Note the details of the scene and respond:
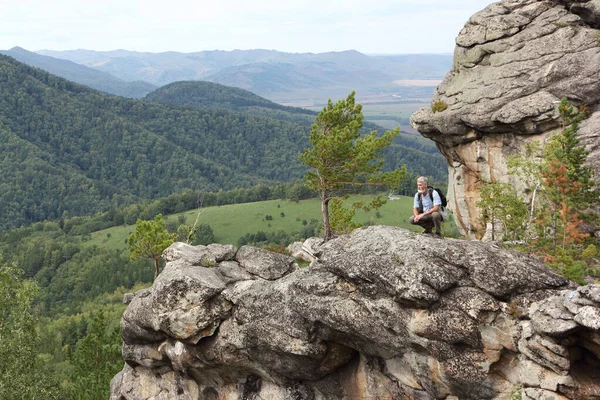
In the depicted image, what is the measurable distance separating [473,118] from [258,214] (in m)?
147

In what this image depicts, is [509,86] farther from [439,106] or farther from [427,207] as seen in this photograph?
[427,207]

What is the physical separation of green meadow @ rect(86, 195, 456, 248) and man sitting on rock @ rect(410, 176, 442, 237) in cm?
12295

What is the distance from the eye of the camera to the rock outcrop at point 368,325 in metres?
16.2

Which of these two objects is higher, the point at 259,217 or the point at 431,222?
the point at 431,222

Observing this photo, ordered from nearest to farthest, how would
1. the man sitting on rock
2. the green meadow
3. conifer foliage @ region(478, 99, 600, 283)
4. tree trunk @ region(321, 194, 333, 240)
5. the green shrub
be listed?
the man sitting on rock < conifer foliage @ region(478, 99, 600, 283) < the green shrub < tree trunk @ region(321, 194, 333, 240) < the green meadow

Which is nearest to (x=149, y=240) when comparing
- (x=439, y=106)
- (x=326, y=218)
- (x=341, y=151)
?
(x=326, y=218)

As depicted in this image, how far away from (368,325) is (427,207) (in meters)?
6.21

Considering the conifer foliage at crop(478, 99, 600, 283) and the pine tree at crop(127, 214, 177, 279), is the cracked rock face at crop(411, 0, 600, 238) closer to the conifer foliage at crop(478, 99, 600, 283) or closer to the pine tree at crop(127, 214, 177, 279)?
Result: the conifer foliage at crop(478, 99, 600, 283)

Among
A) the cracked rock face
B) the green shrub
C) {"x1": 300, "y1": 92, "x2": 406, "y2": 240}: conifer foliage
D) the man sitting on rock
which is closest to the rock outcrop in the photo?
the man sitting on rock

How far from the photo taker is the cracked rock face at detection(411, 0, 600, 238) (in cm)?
3164

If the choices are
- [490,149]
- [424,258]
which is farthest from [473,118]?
[424,258]

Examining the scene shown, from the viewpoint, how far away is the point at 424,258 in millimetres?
18469

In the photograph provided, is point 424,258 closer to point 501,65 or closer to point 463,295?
point 463,295

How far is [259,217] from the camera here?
176 metres
